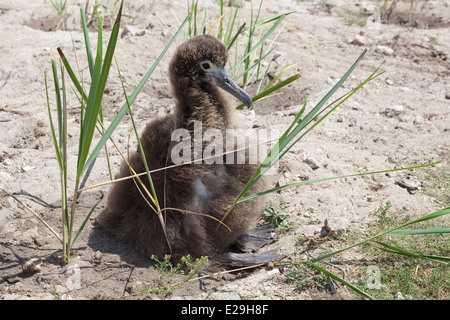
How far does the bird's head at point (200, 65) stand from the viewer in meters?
3.30

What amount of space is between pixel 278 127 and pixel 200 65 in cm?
170

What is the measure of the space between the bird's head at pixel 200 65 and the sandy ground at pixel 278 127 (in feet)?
4.00

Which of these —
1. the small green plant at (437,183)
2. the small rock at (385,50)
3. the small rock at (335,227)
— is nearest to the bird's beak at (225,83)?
the small rock at (335,227)

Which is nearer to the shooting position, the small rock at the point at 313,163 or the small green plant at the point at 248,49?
the small green plant at the point at 248,49

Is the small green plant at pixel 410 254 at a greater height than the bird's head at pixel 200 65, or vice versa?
the bird's head at pixel 200 65

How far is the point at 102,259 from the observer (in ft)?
11.0

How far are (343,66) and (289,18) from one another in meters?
1.83

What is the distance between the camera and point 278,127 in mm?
4832

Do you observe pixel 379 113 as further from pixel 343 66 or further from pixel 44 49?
pixel 44 49

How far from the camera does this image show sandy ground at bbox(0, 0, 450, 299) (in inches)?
124

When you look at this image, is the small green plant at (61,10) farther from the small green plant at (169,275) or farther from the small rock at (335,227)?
the small rock at (335,227)

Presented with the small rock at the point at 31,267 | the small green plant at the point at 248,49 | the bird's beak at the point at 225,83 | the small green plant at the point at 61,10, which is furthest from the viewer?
the small green plant at the point at 61,10

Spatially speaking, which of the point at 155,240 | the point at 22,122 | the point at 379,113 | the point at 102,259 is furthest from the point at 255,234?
the point at 22,122

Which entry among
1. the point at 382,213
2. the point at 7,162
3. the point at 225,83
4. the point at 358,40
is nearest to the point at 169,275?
the point at 225,83
